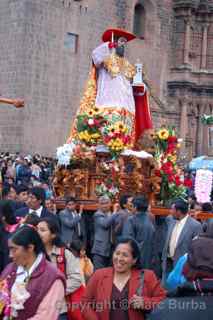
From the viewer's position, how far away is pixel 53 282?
4.89 m

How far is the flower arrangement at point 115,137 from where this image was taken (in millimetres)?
13969

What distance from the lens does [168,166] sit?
47.6ft

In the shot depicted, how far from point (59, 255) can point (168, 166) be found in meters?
8.54

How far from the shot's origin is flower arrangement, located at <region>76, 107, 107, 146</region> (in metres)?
14.2

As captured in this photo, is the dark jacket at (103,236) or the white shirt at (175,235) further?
the dark jacket at (103,236)

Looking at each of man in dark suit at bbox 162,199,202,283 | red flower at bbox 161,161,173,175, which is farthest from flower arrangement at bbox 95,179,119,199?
man in dark suit at bbox 162,199,202,283

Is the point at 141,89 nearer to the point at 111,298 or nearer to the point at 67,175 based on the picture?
the point at 67,175

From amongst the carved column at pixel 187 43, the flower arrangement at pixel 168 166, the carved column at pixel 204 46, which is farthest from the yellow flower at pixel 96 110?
the carved column at pixel 204 46

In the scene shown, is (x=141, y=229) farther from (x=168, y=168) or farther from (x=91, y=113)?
(x=91, y=113)

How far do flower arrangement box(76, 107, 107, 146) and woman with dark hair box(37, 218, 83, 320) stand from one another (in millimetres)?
7919

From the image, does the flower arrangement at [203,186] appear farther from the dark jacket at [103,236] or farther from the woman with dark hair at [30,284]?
the woman with dark hair at [30,284]

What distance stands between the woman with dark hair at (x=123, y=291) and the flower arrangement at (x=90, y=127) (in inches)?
348

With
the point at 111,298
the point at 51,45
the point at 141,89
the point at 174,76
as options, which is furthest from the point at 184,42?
the point at 111,298

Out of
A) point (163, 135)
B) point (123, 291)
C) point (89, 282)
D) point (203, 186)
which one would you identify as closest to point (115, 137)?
point (163, 135)
